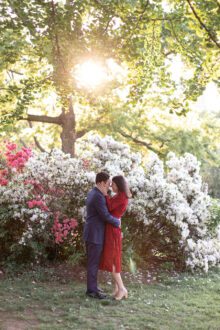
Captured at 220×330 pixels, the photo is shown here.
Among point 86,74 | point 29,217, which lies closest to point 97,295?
point 29,217

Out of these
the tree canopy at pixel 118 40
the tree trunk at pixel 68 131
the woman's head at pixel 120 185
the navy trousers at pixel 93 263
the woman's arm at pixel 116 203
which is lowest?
the navy trousers at pixel 93 263

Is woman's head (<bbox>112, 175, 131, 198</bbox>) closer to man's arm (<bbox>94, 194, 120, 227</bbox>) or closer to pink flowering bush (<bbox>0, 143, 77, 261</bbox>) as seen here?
man's arm (<bbox>94, 194, 120, 227</bbox>)

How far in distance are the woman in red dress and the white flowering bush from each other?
1525mm

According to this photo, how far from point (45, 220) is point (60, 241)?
502 millimetres

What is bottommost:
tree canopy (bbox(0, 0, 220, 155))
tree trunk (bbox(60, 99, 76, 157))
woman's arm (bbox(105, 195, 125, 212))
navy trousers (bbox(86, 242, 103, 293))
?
navy trousers (bbox(86, 242, 103, 293))

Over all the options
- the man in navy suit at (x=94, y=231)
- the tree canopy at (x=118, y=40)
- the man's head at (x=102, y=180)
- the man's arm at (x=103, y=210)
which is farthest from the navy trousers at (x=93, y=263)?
the tree canopy at (x=118, y=40)

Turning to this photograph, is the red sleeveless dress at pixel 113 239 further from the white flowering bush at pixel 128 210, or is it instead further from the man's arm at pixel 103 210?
the white flowering bush at pixel 128 210

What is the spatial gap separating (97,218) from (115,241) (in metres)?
0.45

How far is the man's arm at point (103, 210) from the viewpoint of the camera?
6938 mm

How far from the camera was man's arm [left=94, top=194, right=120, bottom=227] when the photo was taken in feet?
22.8

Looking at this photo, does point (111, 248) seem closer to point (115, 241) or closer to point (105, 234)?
point (115, 241)

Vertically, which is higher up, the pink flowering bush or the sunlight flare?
the sunlight flare

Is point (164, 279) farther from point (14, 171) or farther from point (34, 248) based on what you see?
point (14, 171)

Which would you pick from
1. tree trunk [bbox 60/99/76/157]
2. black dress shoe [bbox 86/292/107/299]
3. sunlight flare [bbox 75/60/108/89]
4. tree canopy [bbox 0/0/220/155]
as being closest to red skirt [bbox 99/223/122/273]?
black dress shoe [bbox 86/292/107/299]
